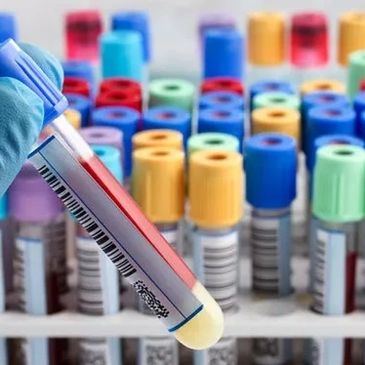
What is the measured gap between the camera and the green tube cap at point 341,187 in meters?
0.77

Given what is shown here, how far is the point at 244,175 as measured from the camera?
82 centimetres

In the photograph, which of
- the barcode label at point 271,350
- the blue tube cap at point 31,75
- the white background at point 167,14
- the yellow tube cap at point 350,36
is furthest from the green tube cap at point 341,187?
the white background at point 167,14

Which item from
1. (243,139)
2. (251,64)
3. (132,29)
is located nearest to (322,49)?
(251,64)

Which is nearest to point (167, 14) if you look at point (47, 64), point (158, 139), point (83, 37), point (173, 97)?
point (83, 37)

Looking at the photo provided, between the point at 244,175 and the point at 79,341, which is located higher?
the point at 244,175

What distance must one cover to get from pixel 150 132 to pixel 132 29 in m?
0.31

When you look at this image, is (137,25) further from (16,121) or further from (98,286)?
(16,121)

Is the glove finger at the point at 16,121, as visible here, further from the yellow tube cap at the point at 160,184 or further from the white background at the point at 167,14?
the white background at the point at 167,14

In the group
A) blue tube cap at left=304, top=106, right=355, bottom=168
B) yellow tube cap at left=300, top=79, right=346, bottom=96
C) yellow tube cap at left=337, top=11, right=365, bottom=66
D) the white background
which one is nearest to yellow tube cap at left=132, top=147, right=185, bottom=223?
blue tube cap at left=304, top=106, right=355, bottom=168

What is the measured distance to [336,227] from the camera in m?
0.78

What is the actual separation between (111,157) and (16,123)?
0.18 metres

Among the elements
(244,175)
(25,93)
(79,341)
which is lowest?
(79,341)

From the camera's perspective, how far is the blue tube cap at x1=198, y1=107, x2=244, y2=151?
2.80ft

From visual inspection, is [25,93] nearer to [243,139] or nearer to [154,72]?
[243,139]
